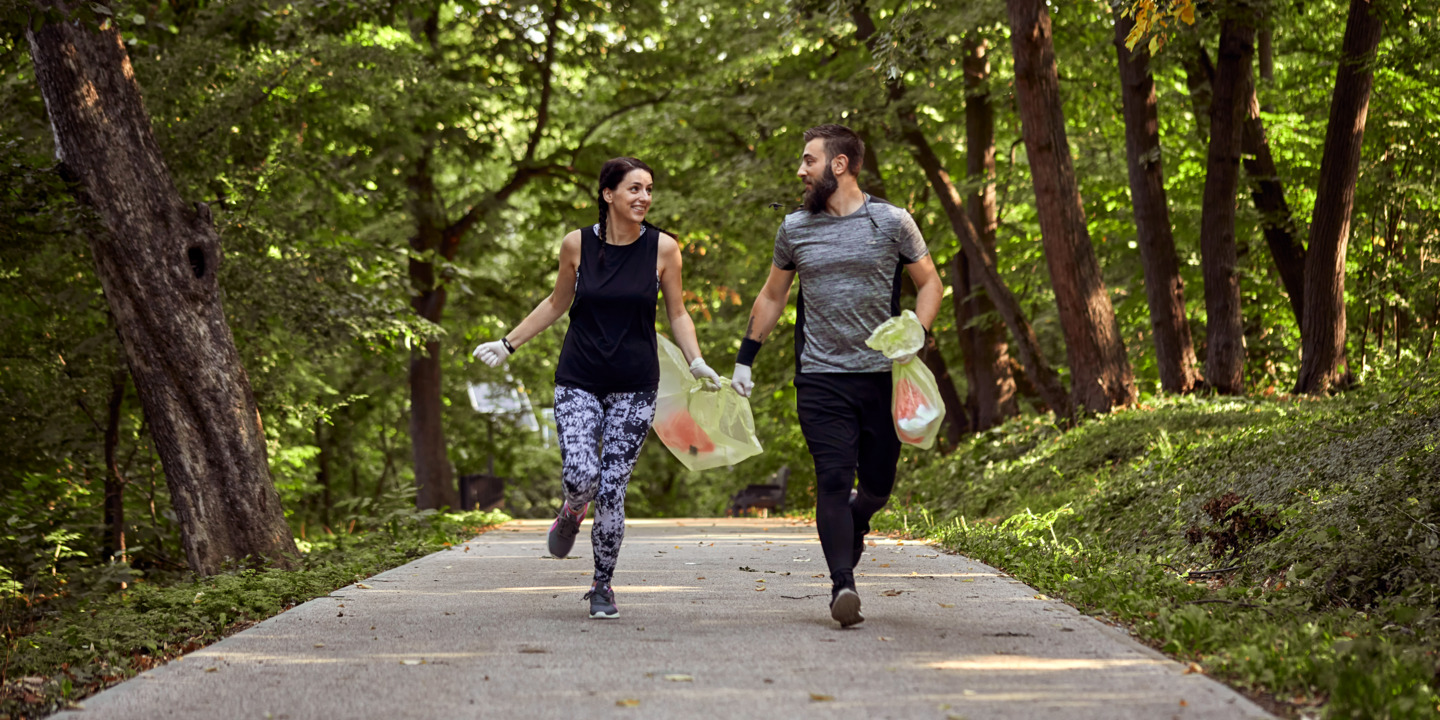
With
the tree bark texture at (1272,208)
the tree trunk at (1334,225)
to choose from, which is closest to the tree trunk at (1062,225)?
the tree trunk at (1334,225)

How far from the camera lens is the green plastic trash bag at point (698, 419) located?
6.62 meters

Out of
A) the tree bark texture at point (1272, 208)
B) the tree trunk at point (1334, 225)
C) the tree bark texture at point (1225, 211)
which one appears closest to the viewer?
the tree trunk at point (1334, 225)

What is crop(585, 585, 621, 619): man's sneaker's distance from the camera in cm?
614

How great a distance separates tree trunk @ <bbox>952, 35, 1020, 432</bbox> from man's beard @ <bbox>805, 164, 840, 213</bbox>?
11.8 meters

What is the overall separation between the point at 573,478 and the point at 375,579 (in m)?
2.73

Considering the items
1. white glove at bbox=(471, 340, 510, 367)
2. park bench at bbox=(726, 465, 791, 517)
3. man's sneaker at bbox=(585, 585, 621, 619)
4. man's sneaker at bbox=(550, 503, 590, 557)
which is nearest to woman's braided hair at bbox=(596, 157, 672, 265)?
white glove at bbox=(471, 340, 510, 367)

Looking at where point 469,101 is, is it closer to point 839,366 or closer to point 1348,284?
point 1348,284

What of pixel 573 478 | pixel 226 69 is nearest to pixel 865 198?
pixel 573 478

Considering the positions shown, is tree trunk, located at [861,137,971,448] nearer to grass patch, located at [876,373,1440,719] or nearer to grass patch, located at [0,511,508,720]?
grass patch, located at [876,373,1440,719]

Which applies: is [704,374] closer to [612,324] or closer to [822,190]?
[612,324]

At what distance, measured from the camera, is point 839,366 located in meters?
5.78

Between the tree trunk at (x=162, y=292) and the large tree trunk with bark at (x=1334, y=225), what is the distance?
32.2ft

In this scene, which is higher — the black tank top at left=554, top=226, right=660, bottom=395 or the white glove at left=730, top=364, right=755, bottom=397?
the black tank top at left=554, top=226, right=660, bottom=395

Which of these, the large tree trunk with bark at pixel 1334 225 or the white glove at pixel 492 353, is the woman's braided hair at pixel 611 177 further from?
the large tree trunk with bark at pixel 1334 225
